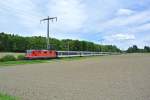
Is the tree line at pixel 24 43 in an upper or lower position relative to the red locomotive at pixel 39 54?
upper

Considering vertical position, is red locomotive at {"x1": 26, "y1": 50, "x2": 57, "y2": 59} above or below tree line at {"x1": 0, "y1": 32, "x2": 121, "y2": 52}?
below

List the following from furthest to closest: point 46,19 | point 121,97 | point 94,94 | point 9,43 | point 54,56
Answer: point 9,43, point 46,19, point 54,56, point 94,94, point 121,97

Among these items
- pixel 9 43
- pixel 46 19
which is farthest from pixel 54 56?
pixel 9 43

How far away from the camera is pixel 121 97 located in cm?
968

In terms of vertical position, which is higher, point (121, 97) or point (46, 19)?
point (46, 19)

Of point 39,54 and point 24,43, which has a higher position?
point 24,43

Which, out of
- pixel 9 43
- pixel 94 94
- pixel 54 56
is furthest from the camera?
pixel 9 43

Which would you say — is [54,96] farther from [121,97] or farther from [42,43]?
[42,43]

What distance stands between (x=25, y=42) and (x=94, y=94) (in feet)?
340

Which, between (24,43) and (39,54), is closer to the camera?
(39,54)

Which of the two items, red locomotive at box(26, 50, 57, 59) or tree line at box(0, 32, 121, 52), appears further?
tree line at box(0, 32, 121, 52)

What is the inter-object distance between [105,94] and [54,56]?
4310cm

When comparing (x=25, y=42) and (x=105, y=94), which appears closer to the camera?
(x=105, y=94)

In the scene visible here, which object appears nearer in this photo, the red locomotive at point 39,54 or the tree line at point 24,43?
the red locomotive at point 39,54
